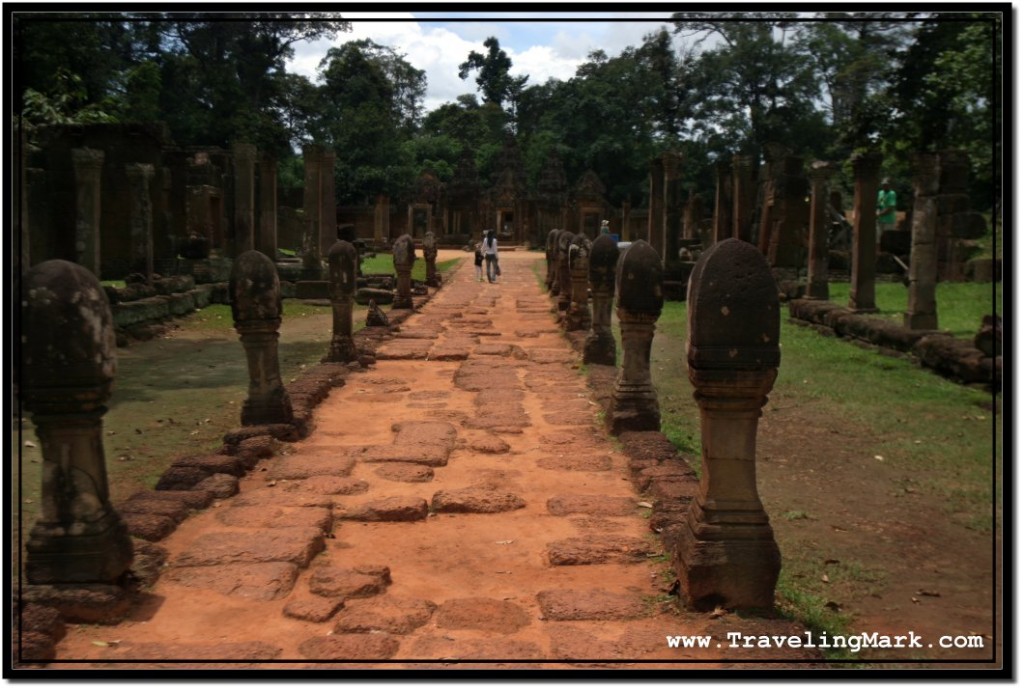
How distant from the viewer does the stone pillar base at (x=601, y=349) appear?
11383 mm

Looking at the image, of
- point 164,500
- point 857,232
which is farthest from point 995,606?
point 857,232

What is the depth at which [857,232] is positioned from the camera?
15.0 m

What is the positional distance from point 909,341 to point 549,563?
895cm

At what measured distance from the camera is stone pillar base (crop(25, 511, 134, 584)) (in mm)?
4031

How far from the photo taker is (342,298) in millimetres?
11242

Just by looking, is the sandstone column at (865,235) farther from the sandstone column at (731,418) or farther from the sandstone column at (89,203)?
the sandstone column at (89,203)

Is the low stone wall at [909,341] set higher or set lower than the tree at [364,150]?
lower

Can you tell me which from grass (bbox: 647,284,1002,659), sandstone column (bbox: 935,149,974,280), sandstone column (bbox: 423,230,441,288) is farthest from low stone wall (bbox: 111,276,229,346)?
sandstone column (bbox: 935,149,974,280)

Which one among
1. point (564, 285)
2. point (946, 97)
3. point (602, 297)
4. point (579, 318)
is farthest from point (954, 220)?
point (602, 297)

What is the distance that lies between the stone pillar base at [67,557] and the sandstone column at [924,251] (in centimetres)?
1115

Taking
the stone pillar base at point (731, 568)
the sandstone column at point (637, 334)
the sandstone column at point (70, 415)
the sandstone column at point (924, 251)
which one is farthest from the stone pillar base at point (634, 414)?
the sandstone column at point (924, 251)

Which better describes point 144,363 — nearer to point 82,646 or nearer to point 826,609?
point 82,646

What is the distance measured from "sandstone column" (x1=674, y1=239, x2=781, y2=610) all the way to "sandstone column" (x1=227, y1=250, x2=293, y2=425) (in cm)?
427

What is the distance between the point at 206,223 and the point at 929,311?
19375 mm
